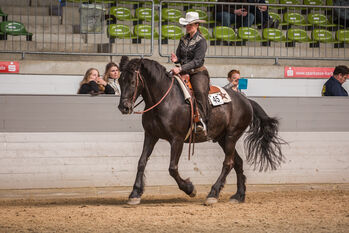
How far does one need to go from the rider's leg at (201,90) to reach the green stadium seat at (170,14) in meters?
4.91

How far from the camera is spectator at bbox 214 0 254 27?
12.4m

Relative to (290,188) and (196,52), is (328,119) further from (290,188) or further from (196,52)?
(196,52)

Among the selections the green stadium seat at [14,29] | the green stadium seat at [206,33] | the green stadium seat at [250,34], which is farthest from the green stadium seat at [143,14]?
the green stadium seat at [14,29]

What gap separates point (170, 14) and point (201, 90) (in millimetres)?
5422

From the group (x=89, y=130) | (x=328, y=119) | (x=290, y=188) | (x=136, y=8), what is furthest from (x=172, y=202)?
(x=136, y=8)

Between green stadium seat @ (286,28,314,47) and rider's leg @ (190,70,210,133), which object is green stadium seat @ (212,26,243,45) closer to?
green stadium seat @ (286,28,314,47)

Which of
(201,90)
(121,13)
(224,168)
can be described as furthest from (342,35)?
(201,90)

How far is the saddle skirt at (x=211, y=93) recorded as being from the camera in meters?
7.51

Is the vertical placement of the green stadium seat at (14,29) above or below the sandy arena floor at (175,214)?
above

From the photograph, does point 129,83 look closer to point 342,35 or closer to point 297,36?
point 297,36

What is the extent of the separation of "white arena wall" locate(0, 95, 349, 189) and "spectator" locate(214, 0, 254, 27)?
339cm

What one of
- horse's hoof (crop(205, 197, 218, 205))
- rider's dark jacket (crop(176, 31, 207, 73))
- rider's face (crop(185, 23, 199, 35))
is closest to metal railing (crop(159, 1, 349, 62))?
rider's dark jacket (crop(176, 31, 207, 73))

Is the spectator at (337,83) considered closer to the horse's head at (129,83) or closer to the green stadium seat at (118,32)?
the green stadium seat at (118,32)

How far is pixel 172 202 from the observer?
25.9 feet
